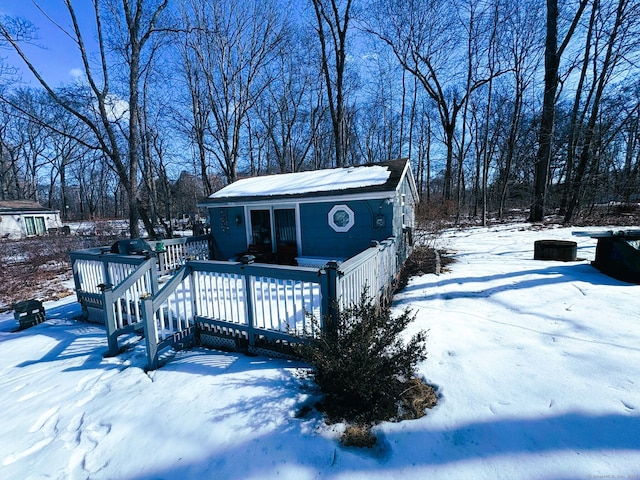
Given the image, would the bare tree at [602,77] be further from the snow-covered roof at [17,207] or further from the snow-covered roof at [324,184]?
the snow-covered roof at [17,207]

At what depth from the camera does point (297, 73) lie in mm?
20234

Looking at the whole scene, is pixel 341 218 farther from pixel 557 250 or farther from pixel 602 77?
pixel 602 77

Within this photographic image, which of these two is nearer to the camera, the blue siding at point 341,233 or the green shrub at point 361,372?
the green shrub at point 361,372

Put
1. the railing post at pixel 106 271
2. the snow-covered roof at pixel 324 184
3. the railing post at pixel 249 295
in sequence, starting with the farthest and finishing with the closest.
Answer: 1. the snow-covered roof at pixel 324 184
2. the railing post at pixel 106 271
3. the railing post at pixel 249 295

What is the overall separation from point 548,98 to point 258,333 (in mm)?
19817

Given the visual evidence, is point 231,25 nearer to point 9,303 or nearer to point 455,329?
point 9,303

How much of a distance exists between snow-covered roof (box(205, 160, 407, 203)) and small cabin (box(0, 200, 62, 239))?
86.5ft

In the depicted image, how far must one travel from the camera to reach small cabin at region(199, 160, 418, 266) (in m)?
7.14

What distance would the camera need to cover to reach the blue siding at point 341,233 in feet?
23.3

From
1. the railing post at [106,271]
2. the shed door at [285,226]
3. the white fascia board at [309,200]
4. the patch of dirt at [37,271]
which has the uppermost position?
the white fascia board at [309,200]

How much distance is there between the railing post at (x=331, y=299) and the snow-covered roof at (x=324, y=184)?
4.21m

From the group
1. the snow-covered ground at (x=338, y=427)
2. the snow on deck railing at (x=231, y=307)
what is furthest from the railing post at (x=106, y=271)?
the snow on deck railing at (x=231, y=307)

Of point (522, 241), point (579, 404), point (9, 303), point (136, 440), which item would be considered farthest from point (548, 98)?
point (9, 303)

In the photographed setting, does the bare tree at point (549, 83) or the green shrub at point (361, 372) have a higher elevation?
the bare tree at point (549, 83)
